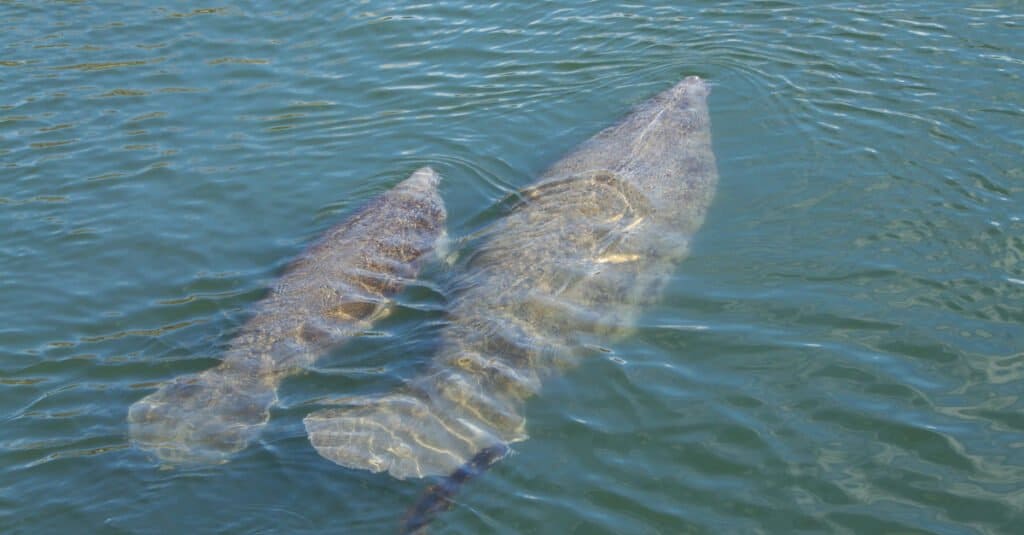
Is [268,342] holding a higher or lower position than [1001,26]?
lower

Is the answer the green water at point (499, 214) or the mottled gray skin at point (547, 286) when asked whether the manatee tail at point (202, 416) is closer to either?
the green water at point (499, 214)

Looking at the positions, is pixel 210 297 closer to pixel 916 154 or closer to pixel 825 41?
pixel 916 154

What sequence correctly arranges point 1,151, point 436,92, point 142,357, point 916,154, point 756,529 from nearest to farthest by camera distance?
point 756,529 < point 142,357 < point 916,154 < point 1,151 < point 436,92

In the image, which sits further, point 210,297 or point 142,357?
point 210,297

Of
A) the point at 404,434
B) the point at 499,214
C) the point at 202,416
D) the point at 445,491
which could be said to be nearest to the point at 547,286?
the point at 499,214

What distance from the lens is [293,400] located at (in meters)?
6.79

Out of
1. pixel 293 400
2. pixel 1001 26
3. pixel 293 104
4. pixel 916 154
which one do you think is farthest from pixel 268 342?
pixel 1001 26

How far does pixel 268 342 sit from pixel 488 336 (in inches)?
66.4

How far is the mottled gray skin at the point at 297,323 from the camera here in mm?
6414

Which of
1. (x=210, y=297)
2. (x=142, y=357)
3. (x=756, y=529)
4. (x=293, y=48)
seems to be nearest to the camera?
(x=756, y=529)

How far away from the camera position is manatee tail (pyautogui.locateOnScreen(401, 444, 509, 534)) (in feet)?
18.0

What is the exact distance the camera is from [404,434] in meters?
6.17

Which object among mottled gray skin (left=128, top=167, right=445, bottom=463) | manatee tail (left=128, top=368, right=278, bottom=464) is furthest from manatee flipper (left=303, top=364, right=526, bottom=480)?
mottled gray skin (left=128, top=167, right=445, bottom=463)

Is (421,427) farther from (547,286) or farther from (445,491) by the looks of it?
(547,286)
